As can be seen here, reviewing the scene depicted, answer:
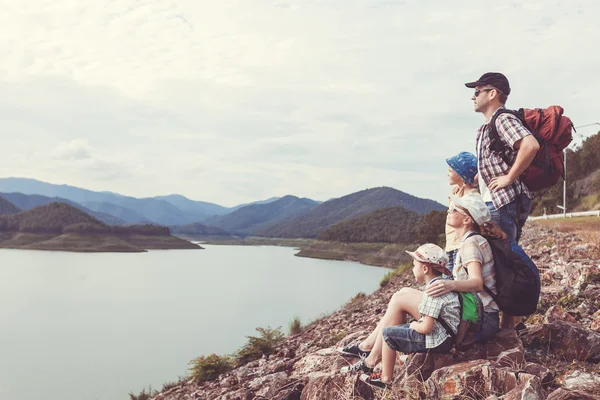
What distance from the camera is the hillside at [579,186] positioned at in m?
43.0

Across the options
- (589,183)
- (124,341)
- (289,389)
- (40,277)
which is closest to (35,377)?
(124,341)

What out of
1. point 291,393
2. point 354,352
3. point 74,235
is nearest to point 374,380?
point 354,352

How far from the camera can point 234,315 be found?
28.7 meters

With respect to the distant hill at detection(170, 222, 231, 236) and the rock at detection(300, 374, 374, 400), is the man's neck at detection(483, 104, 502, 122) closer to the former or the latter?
the rock at detection(300, 374, 374, 400)

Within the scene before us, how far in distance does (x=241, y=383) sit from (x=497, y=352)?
3514 millimetres

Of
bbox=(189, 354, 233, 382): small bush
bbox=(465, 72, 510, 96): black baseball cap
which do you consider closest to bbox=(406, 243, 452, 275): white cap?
bbox=(465, 72, 510, 96): black baseball cap

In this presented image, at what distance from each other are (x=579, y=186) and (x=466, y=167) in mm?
49922

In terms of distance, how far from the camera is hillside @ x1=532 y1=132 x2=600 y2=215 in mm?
43028

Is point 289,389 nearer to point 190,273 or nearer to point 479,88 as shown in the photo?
point 479,88

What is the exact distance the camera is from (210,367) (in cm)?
791

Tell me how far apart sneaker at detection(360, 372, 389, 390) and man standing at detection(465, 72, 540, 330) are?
1154mm

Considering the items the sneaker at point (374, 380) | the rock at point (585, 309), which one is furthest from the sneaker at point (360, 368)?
the rock at point (585, 309)

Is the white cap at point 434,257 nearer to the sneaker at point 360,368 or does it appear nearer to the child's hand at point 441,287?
the child's hand at point 441,287

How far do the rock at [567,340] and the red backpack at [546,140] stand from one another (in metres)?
1.18
